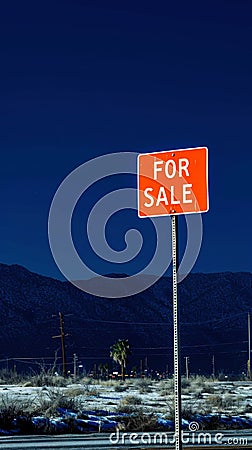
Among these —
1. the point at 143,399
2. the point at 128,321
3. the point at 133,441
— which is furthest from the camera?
the point at 128,321

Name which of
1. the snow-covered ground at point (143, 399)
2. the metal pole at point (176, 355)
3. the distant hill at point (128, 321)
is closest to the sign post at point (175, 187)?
the metal pole at point (176, 355)

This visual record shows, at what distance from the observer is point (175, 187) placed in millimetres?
6820

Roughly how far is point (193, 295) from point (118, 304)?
24257mm

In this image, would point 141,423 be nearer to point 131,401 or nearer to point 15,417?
point 15,417

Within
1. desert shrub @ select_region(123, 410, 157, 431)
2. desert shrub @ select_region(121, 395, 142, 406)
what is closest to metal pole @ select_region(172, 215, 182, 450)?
desert shrub @ select_region(123, 410, 157, 431)

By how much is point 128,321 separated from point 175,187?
12929 centimetres

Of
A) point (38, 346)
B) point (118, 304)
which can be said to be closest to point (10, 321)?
point (38, 346)

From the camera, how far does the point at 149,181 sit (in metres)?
6.97

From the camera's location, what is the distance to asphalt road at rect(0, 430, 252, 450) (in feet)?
41.4

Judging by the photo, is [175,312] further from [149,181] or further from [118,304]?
[118,304]

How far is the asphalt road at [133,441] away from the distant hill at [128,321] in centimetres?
8141

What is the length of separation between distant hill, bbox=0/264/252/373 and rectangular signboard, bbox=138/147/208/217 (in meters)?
89.6

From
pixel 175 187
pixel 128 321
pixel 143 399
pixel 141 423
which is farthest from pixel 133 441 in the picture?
pixel 128 321

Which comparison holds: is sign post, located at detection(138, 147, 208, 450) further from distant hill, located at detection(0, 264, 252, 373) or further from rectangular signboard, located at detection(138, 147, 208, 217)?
distant hill, located at detection(0, 264, 252, 373)
